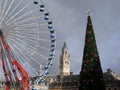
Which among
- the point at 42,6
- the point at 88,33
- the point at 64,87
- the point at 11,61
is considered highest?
the point at 42,6

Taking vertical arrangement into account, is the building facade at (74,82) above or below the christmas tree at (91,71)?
below

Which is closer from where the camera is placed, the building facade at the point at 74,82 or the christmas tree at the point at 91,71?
the christmas tree at the point at 91,71

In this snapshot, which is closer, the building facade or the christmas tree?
the christmas tree

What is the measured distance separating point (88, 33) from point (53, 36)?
1428 cm

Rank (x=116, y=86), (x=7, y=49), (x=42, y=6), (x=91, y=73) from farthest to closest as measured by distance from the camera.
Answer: (x=116, y=86) < (x=42, y=6) < (x=7, y=49) < (x=91, y=73)

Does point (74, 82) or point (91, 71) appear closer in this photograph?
point (91, 71)

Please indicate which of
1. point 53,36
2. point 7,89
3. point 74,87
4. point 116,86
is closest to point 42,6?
point 53,36

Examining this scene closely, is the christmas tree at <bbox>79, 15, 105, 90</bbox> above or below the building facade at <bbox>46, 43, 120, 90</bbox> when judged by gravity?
above

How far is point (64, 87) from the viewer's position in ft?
541

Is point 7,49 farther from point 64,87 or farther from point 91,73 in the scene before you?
point 64,87

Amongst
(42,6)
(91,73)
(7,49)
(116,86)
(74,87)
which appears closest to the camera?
(91,73)

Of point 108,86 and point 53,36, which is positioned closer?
point 53,36

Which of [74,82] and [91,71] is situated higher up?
[91,71]

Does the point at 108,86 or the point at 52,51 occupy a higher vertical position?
the point at 52,51
